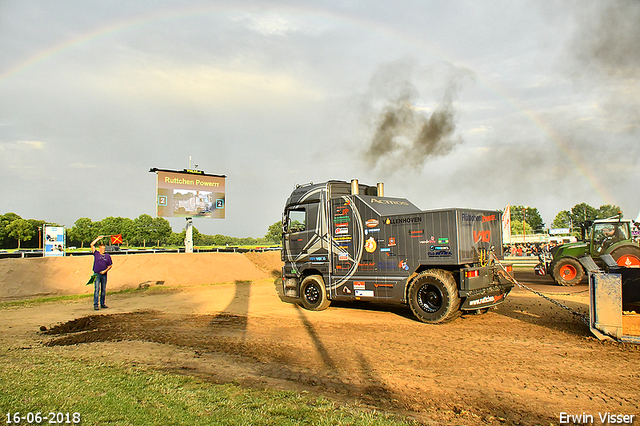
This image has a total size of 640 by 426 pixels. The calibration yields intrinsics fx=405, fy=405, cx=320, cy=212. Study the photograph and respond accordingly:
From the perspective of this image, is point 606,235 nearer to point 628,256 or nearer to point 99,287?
point 628,256

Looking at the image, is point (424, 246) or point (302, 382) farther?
point (424, 246)

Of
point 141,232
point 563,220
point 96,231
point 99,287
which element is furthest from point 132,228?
point 563,220

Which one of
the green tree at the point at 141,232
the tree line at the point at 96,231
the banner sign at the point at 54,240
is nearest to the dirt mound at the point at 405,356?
the banner sign at the point at 54,240

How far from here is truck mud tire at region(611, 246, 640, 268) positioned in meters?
15.4

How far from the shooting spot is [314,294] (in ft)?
40.6

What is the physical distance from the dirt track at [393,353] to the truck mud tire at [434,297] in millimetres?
315

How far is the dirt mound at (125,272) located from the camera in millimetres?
20844

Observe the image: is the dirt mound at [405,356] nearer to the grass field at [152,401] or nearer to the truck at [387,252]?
the grass field at [152,401]

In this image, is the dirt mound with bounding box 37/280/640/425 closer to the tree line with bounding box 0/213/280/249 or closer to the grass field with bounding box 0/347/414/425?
the grass field with bounding box 0/347/414/425

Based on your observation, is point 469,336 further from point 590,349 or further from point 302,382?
point 302,382

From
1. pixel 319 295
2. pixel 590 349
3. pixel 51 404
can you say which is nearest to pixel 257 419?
pixel 51 404

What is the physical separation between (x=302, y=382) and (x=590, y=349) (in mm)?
5123

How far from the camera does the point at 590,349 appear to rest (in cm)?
704

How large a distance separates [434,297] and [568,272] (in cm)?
1090
